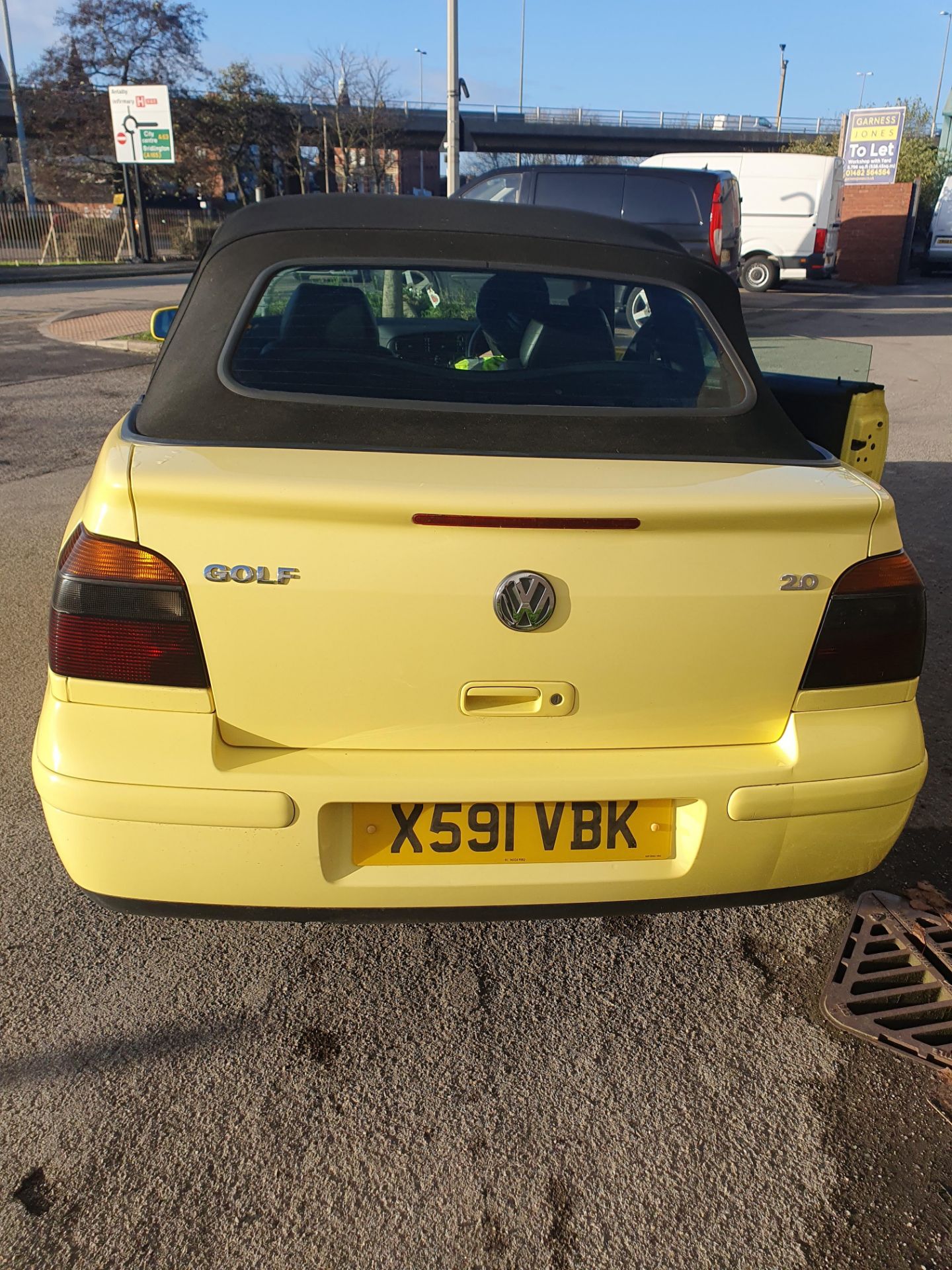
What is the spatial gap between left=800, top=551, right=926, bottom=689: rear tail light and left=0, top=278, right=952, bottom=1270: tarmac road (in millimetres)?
833

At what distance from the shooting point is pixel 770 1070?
7.27ft

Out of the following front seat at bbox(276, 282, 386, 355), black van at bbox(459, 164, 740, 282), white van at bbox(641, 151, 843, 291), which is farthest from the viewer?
white van at bbox(641, 151, 843, 291)

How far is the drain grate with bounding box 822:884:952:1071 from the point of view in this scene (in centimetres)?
229

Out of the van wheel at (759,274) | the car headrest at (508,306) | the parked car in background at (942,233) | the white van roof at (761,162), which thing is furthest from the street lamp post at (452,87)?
the parked car in background at (942,233)

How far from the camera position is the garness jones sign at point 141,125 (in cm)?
3150

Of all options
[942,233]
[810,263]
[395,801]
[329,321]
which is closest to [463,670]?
[395,801]

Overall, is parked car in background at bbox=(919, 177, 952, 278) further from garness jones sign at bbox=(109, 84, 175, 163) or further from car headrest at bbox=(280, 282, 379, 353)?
car headrest at bbox=(280, 282, 379, 353)

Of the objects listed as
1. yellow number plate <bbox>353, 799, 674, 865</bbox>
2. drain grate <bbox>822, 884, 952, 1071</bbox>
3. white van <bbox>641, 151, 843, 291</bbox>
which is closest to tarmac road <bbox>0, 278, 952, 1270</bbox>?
drain grate <bbox>822, 884, 952, 1071</bbox>

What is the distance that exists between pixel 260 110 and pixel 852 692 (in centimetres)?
5026

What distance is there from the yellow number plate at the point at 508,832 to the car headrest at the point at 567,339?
3.94 feet

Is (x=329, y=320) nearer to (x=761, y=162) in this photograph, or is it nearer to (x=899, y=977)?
(x=899, y=977)

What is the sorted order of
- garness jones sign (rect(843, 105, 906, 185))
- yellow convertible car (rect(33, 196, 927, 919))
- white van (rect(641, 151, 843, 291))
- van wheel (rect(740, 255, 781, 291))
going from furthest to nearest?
Answer: garness jones sign (rect(843, 105, 906, 185)) → van wheel (rect(740, 255, 781, 291)) → white van (rect(641, 151, 843, 291)) → yellow convertible car (rect(33, 196, 927, 919))

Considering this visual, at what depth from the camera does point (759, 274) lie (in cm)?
2459

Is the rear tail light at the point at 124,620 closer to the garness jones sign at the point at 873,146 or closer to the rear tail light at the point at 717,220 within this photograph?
the rear tail light at the point at 717,220
